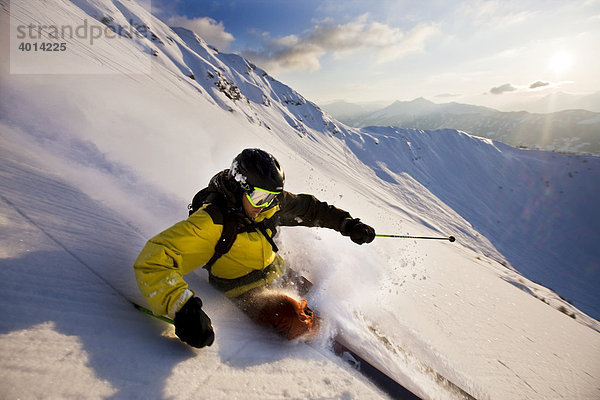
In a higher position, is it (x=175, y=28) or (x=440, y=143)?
(x=175, y=28)

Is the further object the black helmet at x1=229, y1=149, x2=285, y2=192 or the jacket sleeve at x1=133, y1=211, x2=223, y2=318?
the black helmet at x1=229, y1=149, x2=285, y2=192

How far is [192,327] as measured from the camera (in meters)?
1.85

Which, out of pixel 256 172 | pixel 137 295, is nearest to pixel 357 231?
pixel 256 172

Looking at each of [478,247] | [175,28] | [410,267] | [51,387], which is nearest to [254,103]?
[175,28]

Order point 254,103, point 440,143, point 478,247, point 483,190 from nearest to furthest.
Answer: point 478,247 < point 483,190 < point 254,103 < point 440,143

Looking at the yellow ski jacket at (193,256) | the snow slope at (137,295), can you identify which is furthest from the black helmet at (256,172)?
the snow slope at (137,295)

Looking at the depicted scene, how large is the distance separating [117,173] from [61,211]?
1.17m

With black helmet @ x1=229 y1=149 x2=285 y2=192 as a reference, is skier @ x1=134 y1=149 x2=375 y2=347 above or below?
below

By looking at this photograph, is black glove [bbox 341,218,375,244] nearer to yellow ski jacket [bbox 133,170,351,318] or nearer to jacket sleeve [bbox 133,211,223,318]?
yellow ski jacket [bbox 133,170,351,318]

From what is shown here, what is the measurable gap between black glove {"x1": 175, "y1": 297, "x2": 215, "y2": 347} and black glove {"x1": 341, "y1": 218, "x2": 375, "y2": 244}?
2.50m

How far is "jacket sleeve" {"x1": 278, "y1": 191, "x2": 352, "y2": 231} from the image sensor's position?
376 cm

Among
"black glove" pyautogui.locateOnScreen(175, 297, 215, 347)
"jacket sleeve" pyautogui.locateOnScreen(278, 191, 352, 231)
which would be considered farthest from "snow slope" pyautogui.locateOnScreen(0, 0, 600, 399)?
"jacket sleeve" pyautogui.locateOnScreen(278, 191, 352, 231)

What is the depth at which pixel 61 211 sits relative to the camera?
2574mm

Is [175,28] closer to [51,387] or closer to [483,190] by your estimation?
[483,190]
